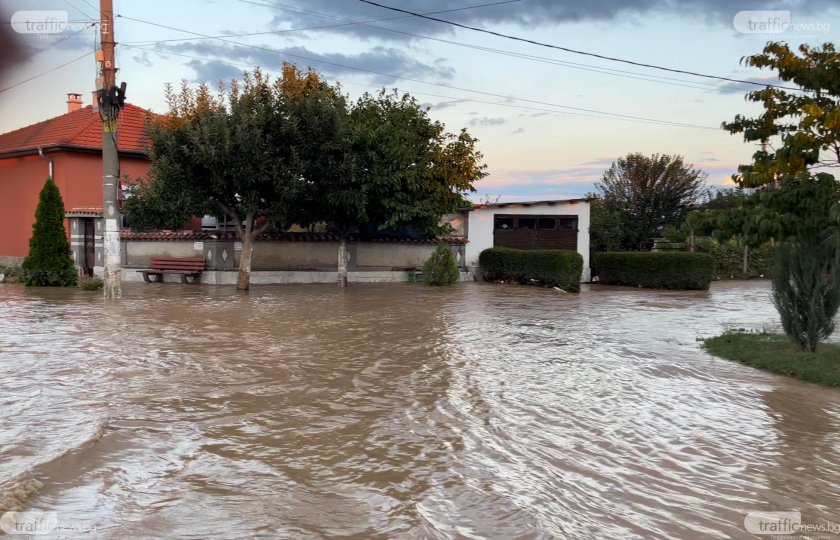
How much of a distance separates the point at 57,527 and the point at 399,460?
2380 millimetres

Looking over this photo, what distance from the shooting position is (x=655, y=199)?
34188mm

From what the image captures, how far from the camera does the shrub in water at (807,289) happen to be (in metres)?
9.18

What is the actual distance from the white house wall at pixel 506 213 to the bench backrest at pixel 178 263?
10.5 meters

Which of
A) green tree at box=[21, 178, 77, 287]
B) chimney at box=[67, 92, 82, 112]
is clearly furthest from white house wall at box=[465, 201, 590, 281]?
chimney at box=[67, 92, 82, 112]

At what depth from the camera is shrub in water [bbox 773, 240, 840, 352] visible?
918cm

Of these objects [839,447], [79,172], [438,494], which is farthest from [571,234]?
[438,494]

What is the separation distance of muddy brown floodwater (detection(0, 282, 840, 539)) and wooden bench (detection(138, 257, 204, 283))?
986 centimetres

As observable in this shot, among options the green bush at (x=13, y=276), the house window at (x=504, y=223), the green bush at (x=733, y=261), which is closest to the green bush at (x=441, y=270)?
the house window at (x=504, y=223)

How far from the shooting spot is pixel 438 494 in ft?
14.9

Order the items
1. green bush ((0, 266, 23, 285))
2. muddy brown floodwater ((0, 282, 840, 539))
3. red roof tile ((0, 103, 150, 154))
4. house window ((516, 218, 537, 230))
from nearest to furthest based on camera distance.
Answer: muddy brown floodwater ((0, 282, 840, 539)) → green bush ((0, 266, 23, 285)) → red roof tile ((0, 103, 150, 154)) → house window ((516, 218, 537, 230))

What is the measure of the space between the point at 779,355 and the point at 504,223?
1860 cm

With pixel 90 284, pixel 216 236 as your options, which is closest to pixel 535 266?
pixel 216 236

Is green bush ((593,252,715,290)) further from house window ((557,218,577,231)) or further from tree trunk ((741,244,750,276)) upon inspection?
tree trunk ((741,244,750,276))

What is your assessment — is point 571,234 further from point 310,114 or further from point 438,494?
point 438,494
